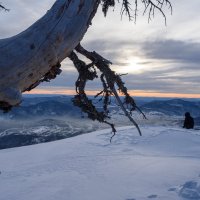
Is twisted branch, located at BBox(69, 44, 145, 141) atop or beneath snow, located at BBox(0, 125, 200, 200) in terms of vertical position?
atop

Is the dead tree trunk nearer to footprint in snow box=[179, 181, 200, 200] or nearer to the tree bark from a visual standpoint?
the tree bark

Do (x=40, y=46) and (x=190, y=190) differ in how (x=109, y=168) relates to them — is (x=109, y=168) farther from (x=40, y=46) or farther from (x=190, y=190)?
(x=40, y=46)

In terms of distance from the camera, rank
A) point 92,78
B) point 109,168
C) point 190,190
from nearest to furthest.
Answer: point 92,78 → point 190,190 → point 109,168

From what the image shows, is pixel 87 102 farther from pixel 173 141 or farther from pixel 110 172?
pixel 173 141

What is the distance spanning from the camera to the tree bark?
225 cm

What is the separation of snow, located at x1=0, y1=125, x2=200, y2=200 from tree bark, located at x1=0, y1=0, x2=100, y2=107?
6.80 meters

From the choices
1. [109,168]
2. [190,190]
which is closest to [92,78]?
[190,190]

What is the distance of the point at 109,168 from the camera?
42.1 feet

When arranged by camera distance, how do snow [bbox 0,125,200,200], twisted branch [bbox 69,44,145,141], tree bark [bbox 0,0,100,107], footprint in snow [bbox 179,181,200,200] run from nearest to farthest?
tree bark [bbox 0,0,100,107] < twisted branch [bbox 69,44,145,141] < footprint in snow [bbox 179,181,200,200] < snow [bbox 0,125,200,200]

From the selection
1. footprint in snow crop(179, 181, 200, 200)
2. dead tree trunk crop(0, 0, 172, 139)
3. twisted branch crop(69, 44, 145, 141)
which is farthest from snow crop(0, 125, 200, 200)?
dead tree trunk crop(0, 0, 172, 139)

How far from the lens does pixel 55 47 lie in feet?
7.89

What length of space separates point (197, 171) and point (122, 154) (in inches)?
175

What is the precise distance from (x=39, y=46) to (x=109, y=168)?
35.5 feet

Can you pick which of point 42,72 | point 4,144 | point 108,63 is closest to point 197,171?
point 108,63
